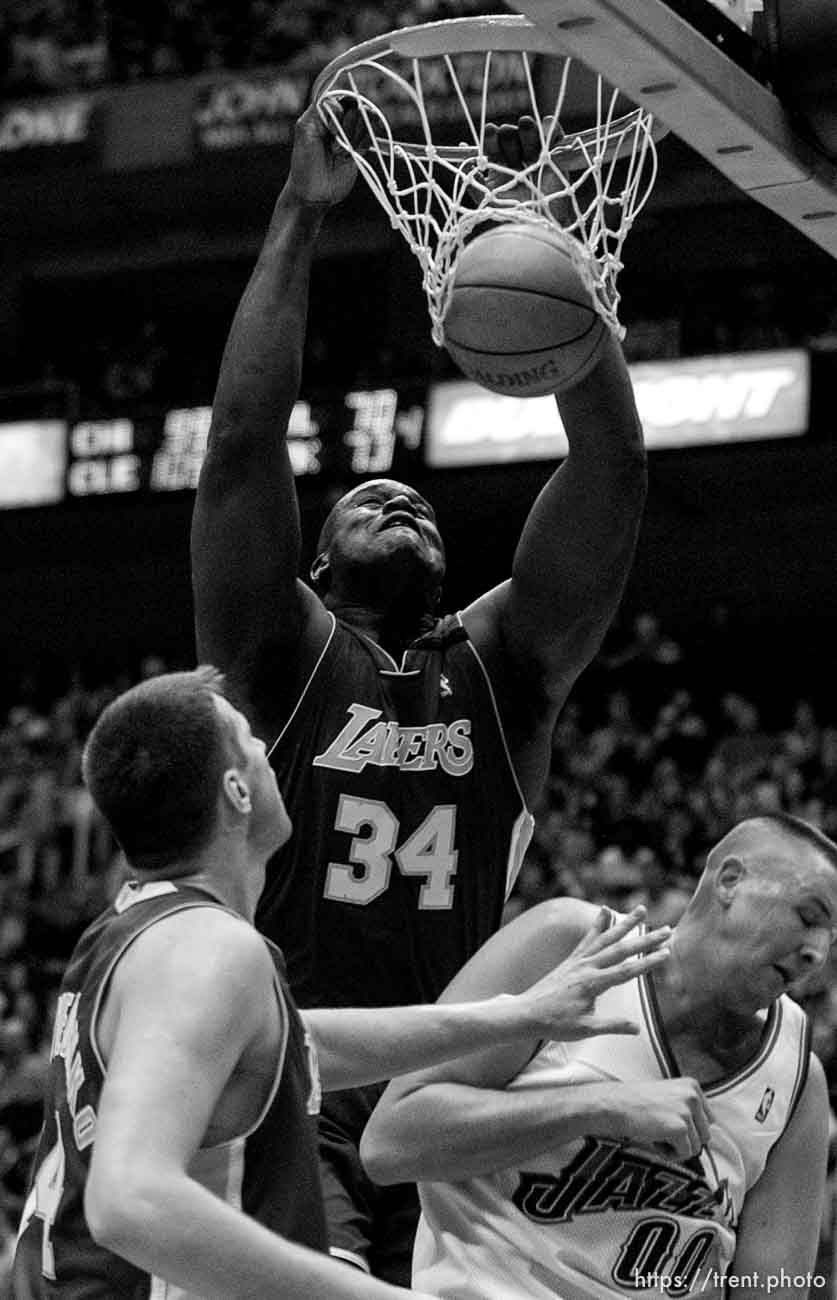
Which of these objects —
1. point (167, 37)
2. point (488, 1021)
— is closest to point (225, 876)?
point (488, 1021)

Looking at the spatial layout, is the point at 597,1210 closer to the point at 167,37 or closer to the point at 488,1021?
the point at 488,1021

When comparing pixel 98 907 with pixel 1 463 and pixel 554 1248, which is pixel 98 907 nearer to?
pixel 1 463

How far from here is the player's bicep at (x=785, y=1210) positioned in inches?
151

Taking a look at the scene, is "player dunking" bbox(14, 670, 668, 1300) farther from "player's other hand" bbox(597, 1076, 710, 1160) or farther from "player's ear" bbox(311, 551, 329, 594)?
"player's ear" bbox(311, 551, 329, 594)

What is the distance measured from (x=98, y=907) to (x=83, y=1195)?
1345cm

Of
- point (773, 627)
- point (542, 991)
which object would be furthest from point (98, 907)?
point (542, 991)

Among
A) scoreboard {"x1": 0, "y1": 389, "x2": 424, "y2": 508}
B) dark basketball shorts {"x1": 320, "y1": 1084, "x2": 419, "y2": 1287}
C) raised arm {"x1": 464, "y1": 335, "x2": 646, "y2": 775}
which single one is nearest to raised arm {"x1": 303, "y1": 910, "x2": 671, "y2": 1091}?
dark basketball shorts {"x1": 320, "y1": 1084, "x2": 419, "y2": 1287}

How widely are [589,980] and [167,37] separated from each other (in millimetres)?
19417

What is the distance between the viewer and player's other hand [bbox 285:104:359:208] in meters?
4.35

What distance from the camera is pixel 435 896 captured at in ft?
13.7

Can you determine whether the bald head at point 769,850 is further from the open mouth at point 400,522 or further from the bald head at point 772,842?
the open mouth at point 400,522

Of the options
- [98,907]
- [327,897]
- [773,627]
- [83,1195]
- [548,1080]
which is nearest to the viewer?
[83,1195]

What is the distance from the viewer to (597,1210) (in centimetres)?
364

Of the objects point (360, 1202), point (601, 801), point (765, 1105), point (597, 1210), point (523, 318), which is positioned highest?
point (523, 318)
